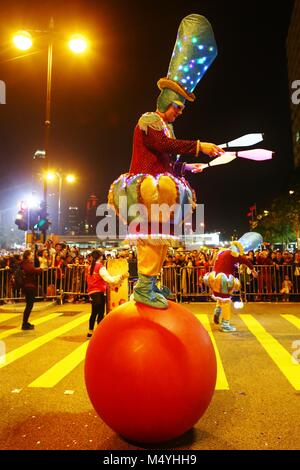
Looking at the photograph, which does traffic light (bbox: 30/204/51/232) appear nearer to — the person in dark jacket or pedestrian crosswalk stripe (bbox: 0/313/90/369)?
the person in dark jacket

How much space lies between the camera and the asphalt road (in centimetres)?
355

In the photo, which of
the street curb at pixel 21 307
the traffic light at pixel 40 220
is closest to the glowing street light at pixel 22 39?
the traffic light at pixel 40 220

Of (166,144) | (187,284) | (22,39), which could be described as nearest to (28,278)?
(22,39)

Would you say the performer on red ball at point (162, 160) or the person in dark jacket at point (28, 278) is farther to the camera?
the person in dark jacket at point (28, 278)

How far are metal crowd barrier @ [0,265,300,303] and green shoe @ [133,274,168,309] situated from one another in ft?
34.3

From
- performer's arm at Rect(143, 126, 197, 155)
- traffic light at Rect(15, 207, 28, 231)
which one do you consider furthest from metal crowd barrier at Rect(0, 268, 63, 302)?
performer's arm at Rect(143, 126, 197, 155)

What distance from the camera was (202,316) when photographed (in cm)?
1126

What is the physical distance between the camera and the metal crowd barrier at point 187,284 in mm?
14141

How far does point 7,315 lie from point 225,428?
31.1 ft

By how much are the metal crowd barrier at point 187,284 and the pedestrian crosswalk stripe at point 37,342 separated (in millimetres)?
4030

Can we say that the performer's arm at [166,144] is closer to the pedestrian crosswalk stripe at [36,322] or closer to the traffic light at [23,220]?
the pedestrian crosswalk stripe at [36,322]

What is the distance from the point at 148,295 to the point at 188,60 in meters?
2.28

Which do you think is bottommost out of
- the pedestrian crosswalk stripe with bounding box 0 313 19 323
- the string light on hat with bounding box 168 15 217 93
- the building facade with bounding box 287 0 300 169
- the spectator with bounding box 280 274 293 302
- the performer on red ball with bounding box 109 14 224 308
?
the pedestrian crosswalk stripe with bounding box 0 313 19 323

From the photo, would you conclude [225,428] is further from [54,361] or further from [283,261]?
[283,261]
